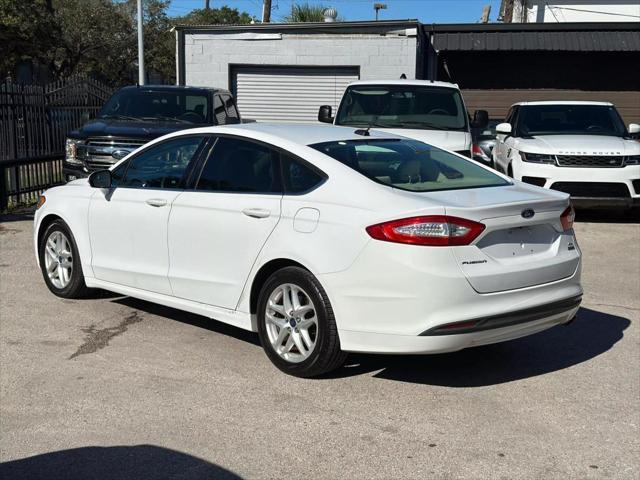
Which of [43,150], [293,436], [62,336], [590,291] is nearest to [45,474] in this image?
[293,436]

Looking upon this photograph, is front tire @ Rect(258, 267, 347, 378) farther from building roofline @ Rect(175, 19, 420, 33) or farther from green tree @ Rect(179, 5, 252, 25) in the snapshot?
green tree @ Rect(179, 5, 252, 25)

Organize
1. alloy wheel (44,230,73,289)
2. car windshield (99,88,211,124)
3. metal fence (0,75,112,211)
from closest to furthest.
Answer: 1. alloy wheel (44,230,73,289)
2. car windshield (99,88,211,124)
3. metal fence (0,75,112,211)

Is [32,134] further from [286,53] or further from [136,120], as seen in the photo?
[286,53]

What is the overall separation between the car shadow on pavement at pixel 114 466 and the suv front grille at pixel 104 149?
22.8 feet

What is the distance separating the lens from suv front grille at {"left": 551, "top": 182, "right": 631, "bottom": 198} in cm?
1095

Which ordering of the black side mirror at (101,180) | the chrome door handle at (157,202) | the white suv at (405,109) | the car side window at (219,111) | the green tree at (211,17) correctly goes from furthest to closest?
the green tree at (211,17) → the car side window at (219,111) → the white suv at (405,109) → the black side mirror at (101,180) → the chrome door handle at (157,202)

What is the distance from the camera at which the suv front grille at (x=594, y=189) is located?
10953 mm

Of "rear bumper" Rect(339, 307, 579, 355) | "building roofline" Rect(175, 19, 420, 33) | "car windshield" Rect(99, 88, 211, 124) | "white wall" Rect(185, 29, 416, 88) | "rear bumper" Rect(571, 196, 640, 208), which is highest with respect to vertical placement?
→ "building roofline" Rect(175, 19, 420, 33)

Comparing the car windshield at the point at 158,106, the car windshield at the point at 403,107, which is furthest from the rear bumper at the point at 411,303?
the car windshield at the point at 158,106

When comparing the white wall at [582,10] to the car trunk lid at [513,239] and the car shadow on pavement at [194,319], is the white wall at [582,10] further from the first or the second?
the car trunk lid at [513,239]

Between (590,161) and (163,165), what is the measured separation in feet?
23.0

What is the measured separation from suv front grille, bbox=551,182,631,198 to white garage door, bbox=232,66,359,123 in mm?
9381

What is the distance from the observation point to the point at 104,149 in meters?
10.5

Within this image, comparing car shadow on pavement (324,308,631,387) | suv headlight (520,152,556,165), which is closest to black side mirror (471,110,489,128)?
suv headlight (520,152,556,165)
